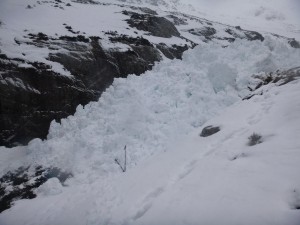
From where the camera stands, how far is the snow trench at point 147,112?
567 inches

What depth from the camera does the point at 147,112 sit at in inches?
628

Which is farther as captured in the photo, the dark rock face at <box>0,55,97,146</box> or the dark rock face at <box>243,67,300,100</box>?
the dark rock face at <box>0,55,97,146</box>

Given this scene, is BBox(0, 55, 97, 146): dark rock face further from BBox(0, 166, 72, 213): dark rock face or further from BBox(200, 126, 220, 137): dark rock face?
BBox(200, 126, 220, 137): dark rock face

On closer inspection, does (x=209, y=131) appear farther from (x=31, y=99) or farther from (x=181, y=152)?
(x=31, y=99)

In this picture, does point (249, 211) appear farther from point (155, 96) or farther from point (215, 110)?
point (155, 96)

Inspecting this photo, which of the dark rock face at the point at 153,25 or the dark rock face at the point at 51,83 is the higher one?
the dark rock face at the point at 153,25

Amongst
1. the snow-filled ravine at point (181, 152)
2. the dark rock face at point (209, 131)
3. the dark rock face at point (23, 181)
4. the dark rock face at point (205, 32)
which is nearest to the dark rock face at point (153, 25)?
the dark rock face at point (205, 32)

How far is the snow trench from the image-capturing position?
14398 millimetres

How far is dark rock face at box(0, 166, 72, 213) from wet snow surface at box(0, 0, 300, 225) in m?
0.37

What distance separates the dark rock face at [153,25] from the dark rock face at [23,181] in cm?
2796

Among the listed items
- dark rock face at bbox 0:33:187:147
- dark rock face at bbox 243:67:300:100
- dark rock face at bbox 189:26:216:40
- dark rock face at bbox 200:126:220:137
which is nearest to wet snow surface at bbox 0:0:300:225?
dark rock face at bbox 200:126:220:137

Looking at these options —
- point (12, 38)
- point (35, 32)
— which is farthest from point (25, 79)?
point (35, 32)

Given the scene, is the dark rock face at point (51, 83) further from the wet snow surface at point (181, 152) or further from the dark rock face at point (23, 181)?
the dark rock face at point (23, 181)

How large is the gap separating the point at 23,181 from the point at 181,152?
30.2ft
